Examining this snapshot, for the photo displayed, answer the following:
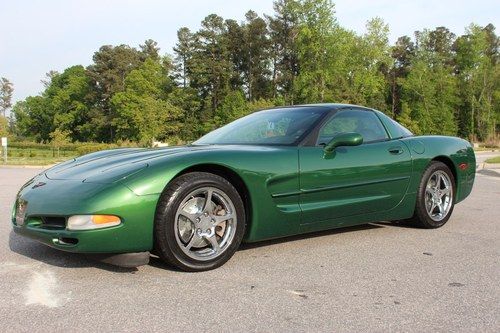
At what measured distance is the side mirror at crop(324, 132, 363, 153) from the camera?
14.3 ft

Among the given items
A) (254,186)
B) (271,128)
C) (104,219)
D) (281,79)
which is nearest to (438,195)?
(271,128)

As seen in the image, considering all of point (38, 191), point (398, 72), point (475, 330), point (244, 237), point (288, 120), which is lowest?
point (475, 330)

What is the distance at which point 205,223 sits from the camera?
370 centimetres

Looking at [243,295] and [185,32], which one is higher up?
[185,32]

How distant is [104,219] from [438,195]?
367 cm

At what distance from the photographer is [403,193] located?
5.01 m

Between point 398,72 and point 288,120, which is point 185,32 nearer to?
point 398,72

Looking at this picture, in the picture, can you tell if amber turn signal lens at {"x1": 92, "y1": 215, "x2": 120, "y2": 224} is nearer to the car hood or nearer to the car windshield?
the car hood

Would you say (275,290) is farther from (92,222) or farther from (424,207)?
(424,207)

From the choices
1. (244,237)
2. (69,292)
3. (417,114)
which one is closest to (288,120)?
(244,237)

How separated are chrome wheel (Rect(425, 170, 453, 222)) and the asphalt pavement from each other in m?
0.76

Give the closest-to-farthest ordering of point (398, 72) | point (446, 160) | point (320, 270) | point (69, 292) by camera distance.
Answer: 1. point (69, 292)
2. point (320, 270)
3. point (446, 160)
4. point (398, 72)

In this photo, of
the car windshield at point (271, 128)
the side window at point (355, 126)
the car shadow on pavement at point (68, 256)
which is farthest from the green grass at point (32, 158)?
the side window at point (355, 126)

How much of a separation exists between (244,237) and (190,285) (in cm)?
76
